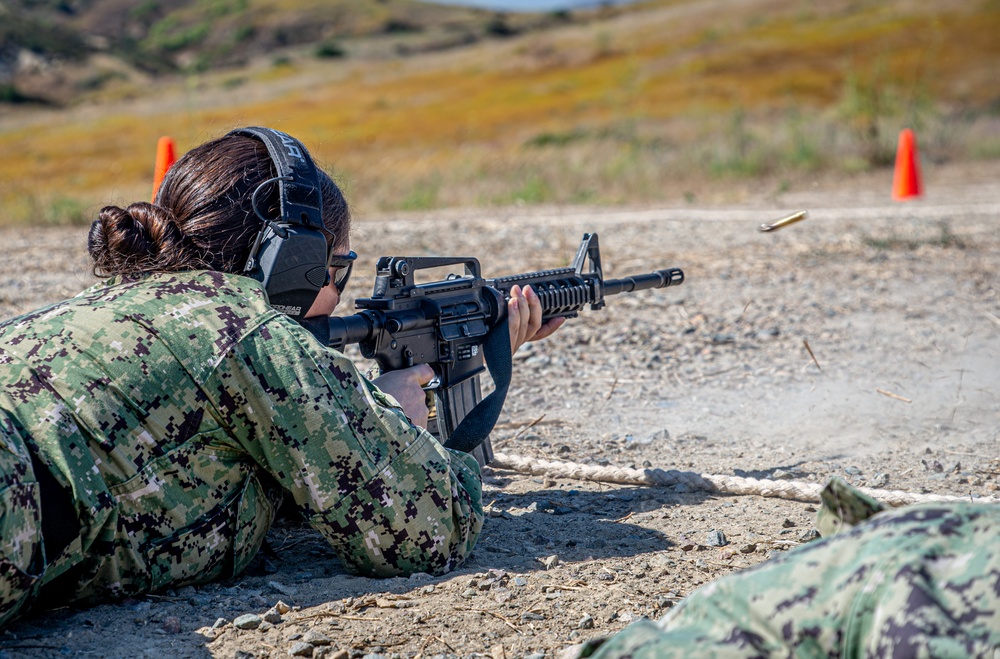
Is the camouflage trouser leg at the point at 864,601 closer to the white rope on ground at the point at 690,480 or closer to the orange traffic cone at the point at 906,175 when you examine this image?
the white rope on ground at the point at 690,480

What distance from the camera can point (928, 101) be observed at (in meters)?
18.9

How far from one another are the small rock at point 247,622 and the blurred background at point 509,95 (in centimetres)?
132

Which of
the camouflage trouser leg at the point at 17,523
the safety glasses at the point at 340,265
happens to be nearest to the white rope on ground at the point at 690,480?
the safety glasses at the point at 340,265

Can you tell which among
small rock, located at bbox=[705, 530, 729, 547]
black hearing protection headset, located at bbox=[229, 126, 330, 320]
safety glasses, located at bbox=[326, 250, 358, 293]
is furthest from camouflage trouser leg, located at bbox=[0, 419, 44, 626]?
small rock, located at bbox=[705, 530, 729, 547]

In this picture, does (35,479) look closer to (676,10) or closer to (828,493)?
(828,493)

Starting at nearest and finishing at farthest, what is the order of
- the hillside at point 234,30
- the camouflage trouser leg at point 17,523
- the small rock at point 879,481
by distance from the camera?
the camouflage trouser leg at point 17,523, the small rock at point 879,481, the hillside at point 234,30

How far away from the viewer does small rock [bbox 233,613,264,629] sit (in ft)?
8.00

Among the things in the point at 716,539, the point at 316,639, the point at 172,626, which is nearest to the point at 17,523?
the point at 172,626

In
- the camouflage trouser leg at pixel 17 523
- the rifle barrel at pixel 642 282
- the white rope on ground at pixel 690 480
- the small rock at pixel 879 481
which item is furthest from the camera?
the rifle barrel at pixel 642 282

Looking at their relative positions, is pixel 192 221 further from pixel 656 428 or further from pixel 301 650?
pixel 656 428

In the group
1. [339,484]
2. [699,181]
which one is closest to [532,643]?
[339,484]

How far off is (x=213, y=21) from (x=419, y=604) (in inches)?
3526

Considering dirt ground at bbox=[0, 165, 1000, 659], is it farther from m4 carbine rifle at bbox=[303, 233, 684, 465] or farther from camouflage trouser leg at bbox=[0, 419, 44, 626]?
m4 carbine rifle at bbox=[303, 233, 684, 465]

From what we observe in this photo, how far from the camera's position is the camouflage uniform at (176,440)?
219 cm
